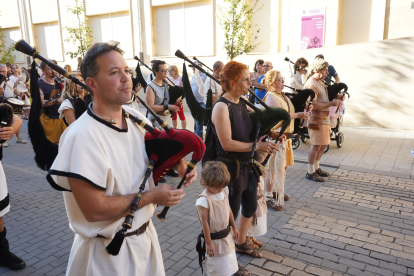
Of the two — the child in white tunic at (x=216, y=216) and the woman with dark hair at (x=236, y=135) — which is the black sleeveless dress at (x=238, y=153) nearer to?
the woman with dark hair at (x=236, y=135)

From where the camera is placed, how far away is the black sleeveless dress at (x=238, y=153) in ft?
10.2

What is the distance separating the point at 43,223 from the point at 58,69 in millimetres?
3251

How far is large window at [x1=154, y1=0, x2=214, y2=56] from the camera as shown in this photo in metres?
15.2

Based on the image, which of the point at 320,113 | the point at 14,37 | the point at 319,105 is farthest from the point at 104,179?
the point at 14,37

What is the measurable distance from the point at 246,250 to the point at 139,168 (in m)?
2.29

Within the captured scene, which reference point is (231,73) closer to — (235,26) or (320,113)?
(320,113)

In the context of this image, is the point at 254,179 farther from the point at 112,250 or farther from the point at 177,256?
the point at 112,250

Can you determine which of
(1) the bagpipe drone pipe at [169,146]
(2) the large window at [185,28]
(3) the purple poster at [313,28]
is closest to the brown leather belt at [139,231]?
(1) the bagpipe drone pipe at [169,146]

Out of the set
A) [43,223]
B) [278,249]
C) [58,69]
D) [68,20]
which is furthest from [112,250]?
[68,20]

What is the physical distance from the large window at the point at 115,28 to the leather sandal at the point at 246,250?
15.2m

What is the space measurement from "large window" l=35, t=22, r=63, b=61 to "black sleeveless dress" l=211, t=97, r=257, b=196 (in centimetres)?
2135

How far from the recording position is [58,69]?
83.4 inches

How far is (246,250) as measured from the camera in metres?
3.59

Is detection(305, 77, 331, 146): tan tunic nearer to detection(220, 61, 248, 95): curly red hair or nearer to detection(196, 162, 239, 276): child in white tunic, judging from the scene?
detection(220, 61, 248, 95): curly red hair
